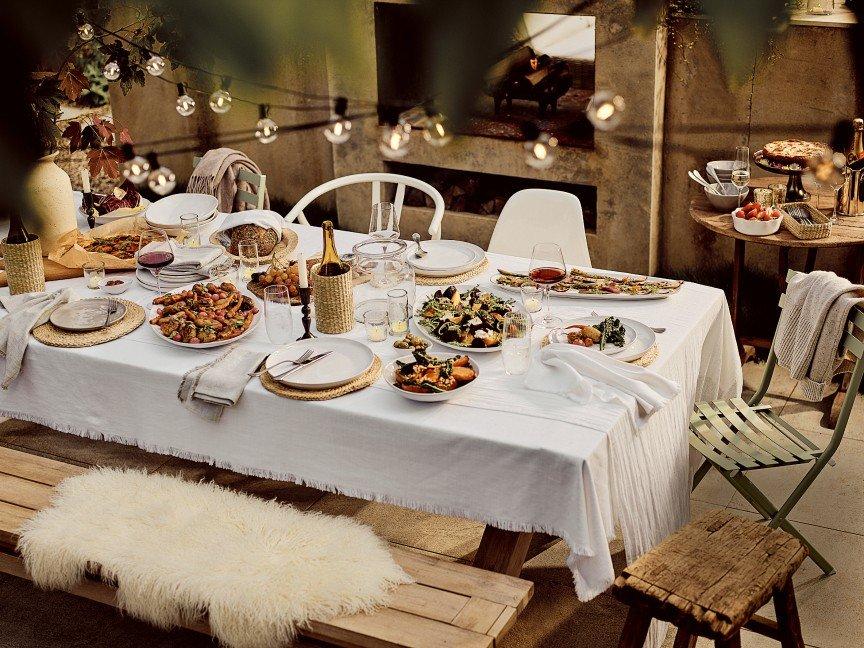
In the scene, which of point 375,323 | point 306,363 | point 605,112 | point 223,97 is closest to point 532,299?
point 375,323

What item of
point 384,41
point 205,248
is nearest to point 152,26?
point 384,41

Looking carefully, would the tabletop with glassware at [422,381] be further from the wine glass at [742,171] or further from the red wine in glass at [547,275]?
the wine glass at [742,171]

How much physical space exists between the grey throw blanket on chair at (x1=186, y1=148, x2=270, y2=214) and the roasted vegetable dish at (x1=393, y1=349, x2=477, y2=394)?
173 cm

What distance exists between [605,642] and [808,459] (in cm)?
75

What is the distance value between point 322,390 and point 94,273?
959 millimetres

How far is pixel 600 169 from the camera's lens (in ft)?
14.4

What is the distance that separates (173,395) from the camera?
7.88ft

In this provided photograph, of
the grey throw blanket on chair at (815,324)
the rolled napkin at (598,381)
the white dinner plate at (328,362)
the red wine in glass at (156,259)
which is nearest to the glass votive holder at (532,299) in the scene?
the rolled napkin at (598,381)

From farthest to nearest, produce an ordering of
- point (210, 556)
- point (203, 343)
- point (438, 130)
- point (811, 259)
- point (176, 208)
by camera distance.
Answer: point (811, 259) → point (176, 208) → point (203, 343) → point (210, 556) → point (438, 130)

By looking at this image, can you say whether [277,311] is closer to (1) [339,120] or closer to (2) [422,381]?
(2) [422,381]

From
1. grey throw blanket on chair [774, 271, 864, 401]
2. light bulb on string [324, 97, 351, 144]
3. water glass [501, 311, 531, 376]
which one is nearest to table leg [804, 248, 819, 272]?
grey throw blanket on chair [774, 271, 864, 401]

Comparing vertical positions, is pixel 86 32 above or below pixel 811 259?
above

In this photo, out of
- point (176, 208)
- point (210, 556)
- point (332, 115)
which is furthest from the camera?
point (176, 208)

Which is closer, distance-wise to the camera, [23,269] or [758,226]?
[23,269]
